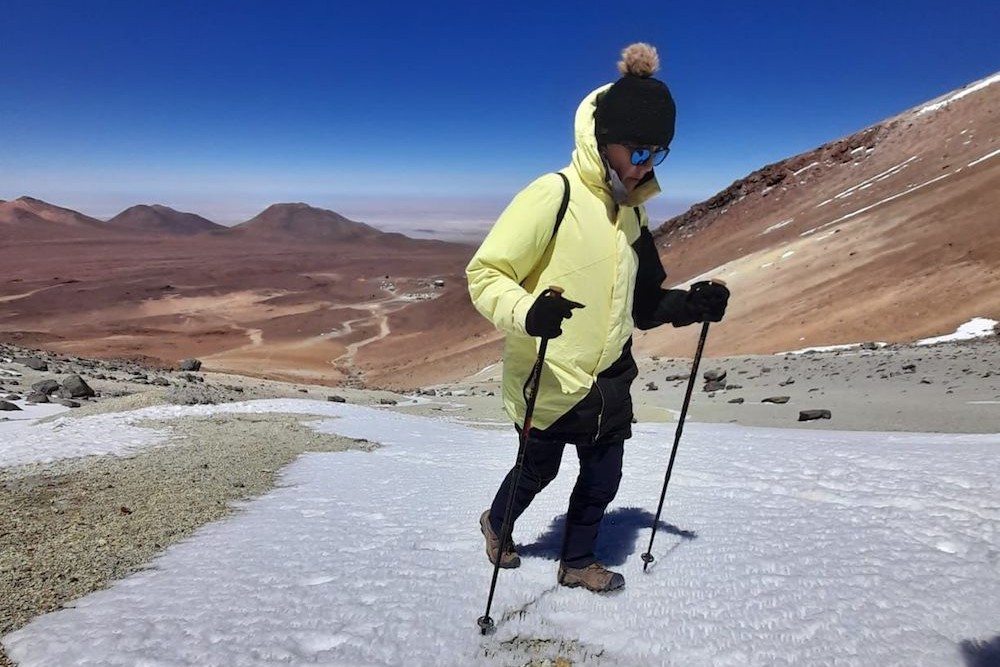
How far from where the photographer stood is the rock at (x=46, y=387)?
8592 mm

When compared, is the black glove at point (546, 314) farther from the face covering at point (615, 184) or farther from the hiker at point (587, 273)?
the face covering at point (615, 184)

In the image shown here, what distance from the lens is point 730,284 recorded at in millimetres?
26734

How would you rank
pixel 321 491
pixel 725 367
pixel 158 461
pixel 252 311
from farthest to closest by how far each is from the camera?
pixel 252 311
pixel 725 367
pixel 158 461
pixel 321 491

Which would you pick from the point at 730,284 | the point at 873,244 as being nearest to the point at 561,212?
the point at 873,244

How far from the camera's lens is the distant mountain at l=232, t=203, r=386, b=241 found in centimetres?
16612

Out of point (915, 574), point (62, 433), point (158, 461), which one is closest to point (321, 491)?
point (158, 461)

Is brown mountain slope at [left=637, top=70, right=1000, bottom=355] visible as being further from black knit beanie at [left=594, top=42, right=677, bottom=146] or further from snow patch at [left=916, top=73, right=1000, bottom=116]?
black knit beanie at [left=594, top=42, right=677, bottom=146]

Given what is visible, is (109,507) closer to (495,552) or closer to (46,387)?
(495,552)

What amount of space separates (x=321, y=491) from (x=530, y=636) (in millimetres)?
2209

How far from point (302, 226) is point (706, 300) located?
18139 centimetres

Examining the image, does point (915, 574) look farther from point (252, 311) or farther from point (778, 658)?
point (252, 311)

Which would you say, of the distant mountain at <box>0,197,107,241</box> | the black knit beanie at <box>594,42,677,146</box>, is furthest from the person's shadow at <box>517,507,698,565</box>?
the distant mountain at <box>0,197,107,241</box>

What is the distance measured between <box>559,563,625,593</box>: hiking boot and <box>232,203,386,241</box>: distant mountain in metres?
169

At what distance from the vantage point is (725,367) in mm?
14438
